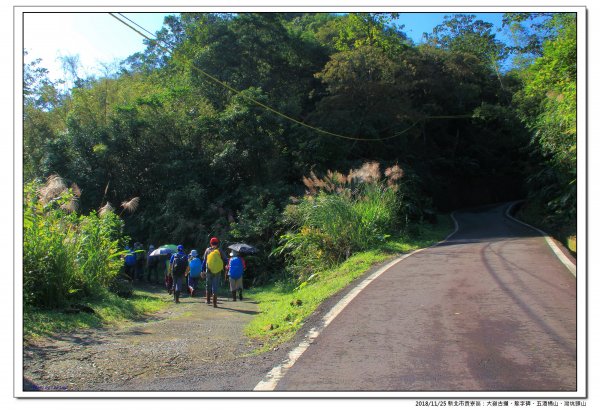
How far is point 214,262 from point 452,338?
7.57 meters

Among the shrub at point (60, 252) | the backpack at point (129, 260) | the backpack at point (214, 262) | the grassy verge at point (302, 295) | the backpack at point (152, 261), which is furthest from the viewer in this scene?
the backpack at point (152, 261)

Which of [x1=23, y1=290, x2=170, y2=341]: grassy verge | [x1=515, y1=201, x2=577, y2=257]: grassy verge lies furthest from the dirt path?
[x1=515, y1=201, x2=577, y2=257]: grassy verge

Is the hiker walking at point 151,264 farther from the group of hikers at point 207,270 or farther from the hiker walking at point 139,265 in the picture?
the group of hikers at point 207,270

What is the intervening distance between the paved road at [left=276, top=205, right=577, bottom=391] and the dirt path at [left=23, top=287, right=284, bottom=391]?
880 millimetres

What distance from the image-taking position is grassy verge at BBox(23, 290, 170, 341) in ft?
25.7

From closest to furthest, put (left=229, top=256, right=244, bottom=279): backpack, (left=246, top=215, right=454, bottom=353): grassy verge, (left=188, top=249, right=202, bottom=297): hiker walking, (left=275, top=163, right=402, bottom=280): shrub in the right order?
(left=246, top=215, right=454, bottom=353): grassy verge < (left=229, top=256, right=244, bottom=279): backpack < (left=188, top=249, right=202, bottom=297): hiker walking < (left=275, top=163, right=402, bottom=280): shrub

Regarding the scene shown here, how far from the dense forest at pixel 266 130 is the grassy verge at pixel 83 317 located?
6945mm

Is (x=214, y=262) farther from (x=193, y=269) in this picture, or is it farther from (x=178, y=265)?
(x=193, y=269)

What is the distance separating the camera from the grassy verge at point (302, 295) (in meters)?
7.73

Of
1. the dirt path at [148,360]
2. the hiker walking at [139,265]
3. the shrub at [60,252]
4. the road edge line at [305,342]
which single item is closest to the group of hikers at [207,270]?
the shrub at [60,252]

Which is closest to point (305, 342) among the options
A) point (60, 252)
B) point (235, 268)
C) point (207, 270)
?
point (60, 252)

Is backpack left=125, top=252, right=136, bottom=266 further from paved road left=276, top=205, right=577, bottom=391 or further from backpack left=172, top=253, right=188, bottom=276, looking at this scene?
paved road left=276, top=205, right=577, bottom=391

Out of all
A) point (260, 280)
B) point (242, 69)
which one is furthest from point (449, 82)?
point (260, 280)

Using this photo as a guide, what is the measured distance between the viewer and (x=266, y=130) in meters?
24.5
